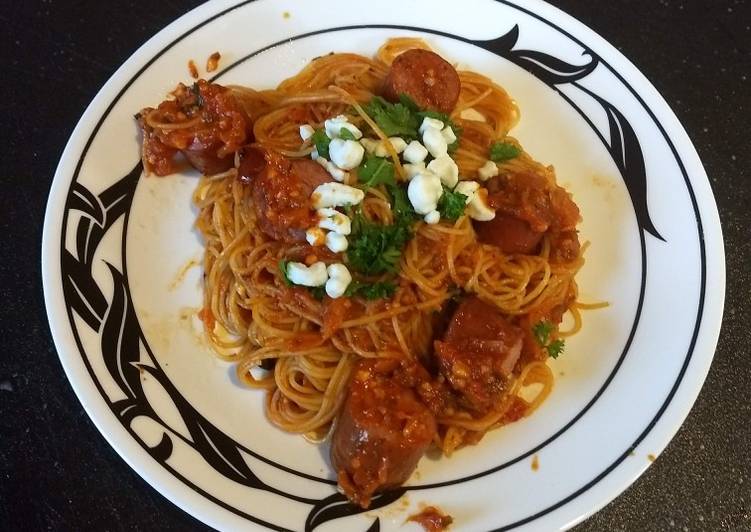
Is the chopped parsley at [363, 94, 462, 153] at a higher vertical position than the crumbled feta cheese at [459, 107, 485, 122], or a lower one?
higher

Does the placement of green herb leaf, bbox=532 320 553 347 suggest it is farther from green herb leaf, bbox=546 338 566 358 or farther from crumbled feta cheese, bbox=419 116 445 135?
crumbled feta cheese, bbox=419 116 445 135

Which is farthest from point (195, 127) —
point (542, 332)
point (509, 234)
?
point (542, 332)

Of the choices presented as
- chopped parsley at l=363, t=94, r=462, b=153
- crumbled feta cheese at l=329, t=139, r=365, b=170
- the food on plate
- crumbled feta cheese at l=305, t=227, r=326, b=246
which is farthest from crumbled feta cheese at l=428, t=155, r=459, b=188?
crumbled feta cheese at l=305, t=227, r=326, b=246

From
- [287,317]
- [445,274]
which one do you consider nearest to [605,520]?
[445,274]

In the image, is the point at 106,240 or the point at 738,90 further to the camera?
the point at 738,90

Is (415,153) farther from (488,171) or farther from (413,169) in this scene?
(488,171)

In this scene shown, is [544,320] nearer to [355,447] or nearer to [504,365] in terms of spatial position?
[504,365]
